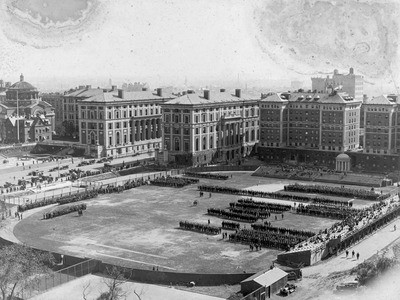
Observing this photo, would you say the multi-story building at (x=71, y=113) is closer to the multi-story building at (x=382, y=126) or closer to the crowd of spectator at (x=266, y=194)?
the crowd of spectator at (x=266, y=194)

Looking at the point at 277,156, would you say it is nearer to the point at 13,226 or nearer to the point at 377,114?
the point at 377,114

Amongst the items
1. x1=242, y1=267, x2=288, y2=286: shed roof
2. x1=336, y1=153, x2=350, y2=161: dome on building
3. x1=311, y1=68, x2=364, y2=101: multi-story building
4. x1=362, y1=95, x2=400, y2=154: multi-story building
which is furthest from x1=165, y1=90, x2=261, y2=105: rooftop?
x1=242, y1=267, x2=288, y2=286: shed roof

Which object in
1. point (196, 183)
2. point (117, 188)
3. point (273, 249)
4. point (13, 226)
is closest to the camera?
point (273, 249)

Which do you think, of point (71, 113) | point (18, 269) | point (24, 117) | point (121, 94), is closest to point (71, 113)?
point (71, 113)

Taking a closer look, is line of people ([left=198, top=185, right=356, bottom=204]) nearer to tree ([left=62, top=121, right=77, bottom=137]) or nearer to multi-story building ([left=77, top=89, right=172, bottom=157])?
multi-story building ([left=77, top=89, right=172, bottom=157])

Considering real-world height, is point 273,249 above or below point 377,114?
below

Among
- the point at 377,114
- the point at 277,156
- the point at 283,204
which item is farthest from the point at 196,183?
the point at 377,114
